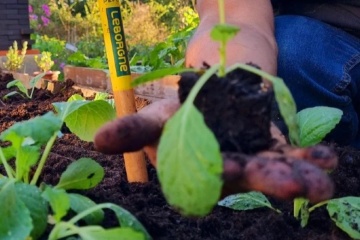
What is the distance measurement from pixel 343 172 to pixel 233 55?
0.66 m

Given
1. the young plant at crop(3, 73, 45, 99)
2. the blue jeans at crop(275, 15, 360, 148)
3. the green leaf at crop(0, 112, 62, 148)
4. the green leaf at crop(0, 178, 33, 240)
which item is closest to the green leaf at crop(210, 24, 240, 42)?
the green leaf at crop(0, 112, 62, 148)

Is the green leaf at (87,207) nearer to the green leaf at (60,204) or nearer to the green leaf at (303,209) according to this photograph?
the green leaf at (60,204)

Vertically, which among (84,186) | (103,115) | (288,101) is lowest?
(84,186)

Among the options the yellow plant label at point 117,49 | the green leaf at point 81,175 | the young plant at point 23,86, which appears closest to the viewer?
the green leaf at point 81,175

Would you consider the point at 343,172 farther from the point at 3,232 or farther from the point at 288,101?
the point at 3,232

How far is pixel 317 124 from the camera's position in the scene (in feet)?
4.91

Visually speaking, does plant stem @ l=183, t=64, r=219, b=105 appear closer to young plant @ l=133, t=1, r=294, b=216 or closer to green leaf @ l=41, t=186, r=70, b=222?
young plant @ l=133, t=1, r=294, b=216

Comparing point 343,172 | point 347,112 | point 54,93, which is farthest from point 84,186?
point 54,93

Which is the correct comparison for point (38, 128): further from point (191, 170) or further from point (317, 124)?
point (317, 124)

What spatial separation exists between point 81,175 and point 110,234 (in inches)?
12.2

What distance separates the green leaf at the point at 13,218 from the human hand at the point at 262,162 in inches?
9.0

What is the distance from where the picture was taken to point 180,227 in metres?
1.39

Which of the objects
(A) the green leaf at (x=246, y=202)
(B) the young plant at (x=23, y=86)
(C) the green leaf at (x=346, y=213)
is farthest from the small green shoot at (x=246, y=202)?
(B) the young plant at (x=23, y=86)

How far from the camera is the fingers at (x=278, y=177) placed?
828 millimetres
